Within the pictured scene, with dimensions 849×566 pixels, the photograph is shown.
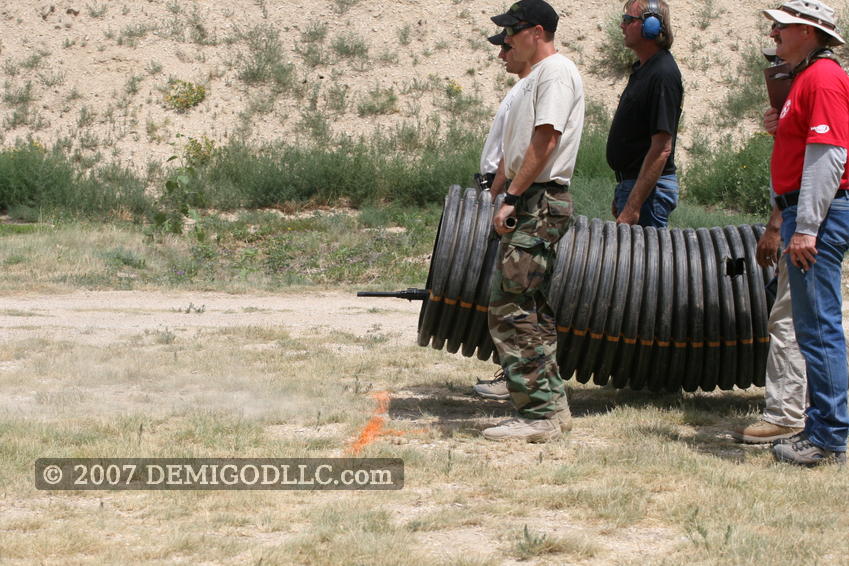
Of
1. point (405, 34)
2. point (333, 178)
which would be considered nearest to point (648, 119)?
point (333, 178)

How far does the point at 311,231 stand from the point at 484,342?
8957mm

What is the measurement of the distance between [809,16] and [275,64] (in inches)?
726

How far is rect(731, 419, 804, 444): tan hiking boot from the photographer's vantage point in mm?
5398

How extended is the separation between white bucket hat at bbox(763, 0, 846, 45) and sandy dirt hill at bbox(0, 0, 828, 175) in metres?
15.2

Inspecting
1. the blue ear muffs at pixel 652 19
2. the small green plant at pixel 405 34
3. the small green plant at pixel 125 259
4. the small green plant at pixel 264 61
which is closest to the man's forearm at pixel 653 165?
the blue ear muffs at pixel 652 19

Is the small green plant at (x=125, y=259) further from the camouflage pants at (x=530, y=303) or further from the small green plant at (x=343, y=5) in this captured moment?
the small green plant at (x=343, y=5)

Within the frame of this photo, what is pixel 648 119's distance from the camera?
6.11 meters

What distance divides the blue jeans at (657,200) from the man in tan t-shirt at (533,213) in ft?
3.66

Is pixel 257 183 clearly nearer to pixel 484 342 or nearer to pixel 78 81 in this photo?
pixel 78 81

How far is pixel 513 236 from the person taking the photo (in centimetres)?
532

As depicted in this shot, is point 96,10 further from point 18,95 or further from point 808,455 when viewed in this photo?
point 808,455

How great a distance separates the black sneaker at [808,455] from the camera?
4.90 m

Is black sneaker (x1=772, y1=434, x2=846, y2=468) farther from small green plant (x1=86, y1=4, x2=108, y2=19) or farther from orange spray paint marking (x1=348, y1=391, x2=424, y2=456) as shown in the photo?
small green plant (x1=86, y1=4, x2=108, y2=19)

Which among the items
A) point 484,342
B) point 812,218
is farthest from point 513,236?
point 812,218
